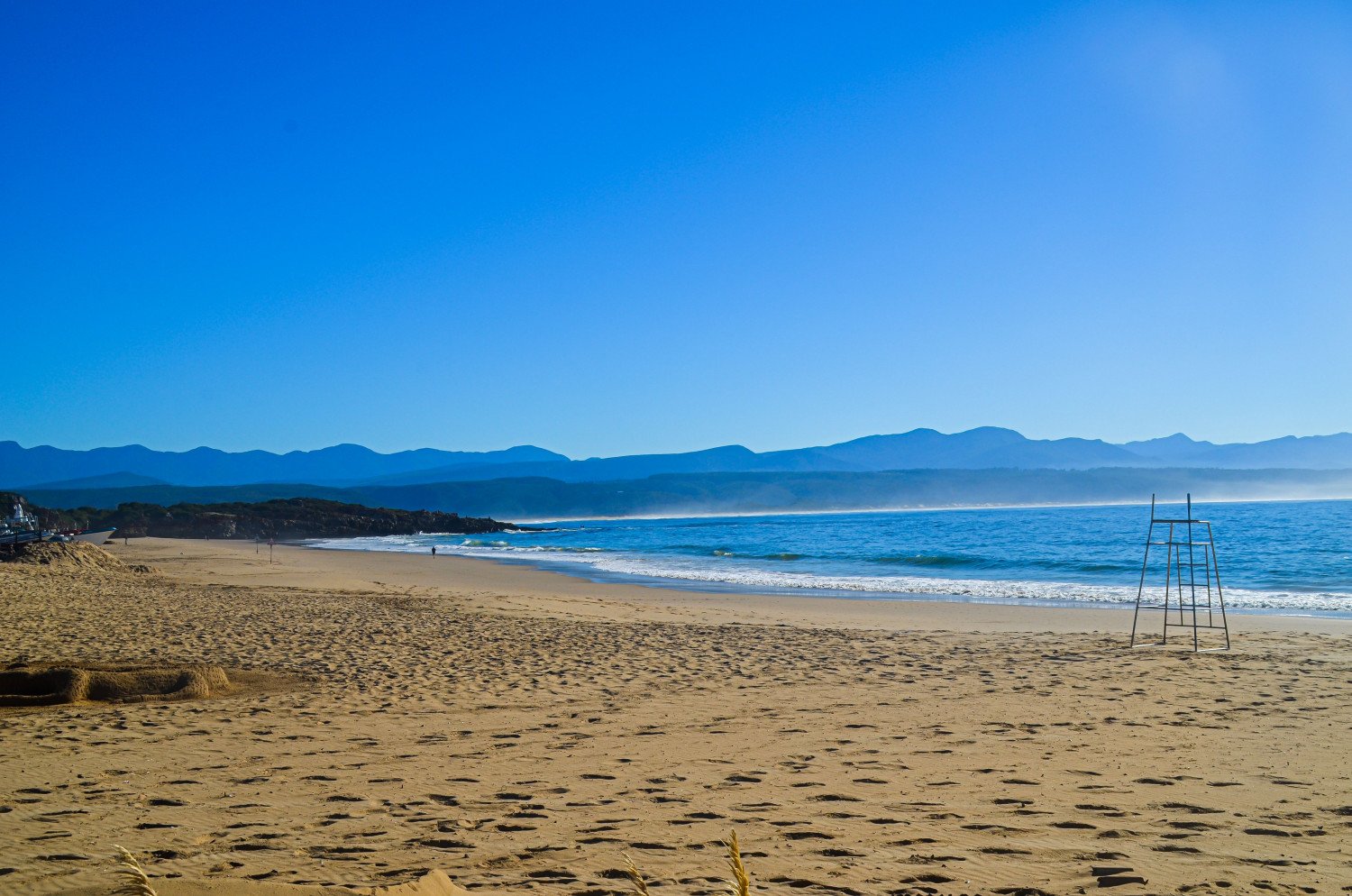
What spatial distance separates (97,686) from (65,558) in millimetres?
20211

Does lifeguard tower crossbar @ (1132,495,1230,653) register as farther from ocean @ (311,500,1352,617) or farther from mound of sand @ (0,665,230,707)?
mound of sand @ (0,665,230,707)

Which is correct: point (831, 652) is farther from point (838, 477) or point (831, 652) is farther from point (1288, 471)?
point (1288, 471)

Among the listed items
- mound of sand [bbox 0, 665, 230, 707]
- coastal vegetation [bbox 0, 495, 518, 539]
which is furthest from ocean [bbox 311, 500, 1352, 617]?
coastal vegetation [bbox 0, 495, 518, 539]

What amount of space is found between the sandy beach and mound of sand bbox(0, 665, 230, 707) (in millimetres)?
327

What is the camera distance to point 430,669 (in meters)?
10.6

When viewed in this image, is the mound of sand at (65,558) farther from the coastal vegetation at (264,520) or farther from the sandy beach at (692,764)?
the coastal vegetation at (264,520)

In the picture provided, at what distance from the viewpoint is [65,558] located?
25172mm

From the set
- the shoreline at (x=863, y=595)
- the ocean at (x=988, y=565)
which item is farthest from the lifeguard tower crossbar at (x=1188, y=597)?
the ocean at (x=988, y=565)

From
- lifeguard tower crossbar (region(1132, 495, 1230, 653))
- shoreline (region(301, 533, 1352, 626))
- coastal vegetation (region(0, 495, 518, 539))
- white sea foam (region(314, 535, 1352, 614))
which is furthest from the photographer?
coastal vegetation (region(0, 495, 518, 539))

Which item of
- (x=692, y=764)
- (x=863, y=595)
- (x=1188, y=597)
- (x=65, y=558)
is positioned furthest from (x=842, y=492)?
(x=692, y=764)

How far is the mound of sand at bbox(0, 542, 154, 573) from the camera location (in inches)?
952

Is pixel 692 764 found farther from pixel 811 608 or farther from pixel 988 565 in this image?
pixel 988 565

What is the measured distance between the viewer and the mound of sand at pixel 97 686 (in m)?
8.39

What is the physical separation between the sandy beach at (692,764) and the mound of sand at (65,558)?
12.5m
